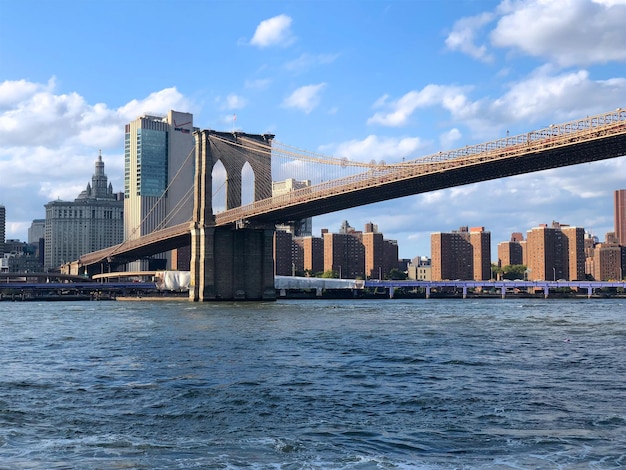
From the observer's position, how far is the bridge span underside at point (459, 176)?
52.1m

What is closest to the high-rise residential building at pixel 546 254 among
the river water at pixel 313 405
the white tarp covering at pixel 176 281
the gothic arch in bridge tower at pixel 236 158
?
the white tarp covering at pixel 176 281

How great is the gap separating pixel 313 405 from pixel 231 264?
230ft

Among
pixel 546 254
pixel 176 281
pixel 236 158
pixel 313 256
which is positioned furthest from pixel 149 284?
pixel 546 254

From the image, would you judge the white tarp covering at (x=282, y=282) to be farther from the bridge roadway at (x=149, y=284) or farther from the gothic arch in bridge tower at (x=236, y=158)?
the gothic arch in bridge tower at (x=236, y=158)

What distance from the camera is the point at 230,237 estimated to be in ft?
284

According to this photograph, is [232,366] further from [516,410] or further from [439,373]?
[516,410]

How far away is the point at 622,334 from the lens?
38031 millimetres

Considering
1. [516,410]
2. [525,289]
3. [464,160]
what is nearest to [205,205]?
[464,160]

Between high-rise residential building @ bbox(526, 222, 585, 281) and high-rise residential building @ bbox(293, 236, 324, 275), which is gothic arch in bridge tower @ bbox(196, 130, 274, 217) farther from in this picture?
high-rise residential building @ bbox(526, 222, 585, 281)

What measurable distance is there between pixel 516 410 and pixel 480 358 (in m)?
9.73

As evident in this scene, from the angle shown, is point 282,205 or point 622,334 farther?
point 282,205

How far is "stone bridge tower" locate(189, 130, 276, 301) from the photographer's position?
8438cm

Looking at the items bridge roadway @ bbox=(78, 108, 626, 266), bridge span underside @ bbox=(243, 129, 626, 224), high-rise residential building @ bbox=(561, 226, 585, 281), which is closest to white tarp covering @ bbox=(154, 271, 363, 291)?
bridge roadway @ bbox=(78, 108, 626, 266)

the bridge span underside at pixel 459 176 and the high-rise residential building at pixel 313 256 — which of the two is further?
the high-rise residential building at pixel 313 256
